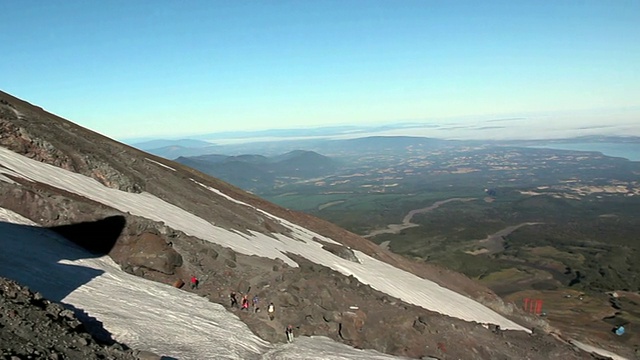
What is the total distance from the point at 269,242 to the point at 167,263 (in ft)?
52.3

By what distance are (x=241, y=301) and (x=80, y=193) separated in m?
15.1

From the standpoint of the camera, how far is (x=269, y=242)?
41500mm

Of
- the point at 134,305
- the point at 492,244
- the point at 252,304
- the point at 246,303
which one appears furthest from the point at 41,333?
the point at 492,244

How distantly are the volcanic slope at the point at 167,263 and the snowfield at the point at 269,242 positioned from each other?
0.20 metres

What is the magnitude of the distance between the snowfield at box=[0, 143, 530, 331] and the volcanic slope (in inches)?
7.8

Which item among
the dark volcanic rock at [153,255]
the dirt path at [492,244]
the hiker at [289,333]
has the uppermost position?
the dark volcanic rock at [153,255]

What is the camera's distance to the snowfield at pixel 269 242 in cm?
3303

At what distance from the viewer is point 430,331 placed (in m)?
29.4

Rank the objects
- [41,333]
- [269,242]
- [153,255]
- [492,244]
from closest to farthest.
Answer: [41,333] < [153,255] < [269,242] < [492,244]

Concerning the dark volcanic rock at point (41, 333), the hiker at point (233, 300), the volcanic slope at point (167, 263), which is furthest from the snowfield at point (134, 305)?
A: the dark volcanic rock at point (41, 333)

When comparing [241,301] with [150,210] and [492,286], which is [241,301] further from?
[492,286]

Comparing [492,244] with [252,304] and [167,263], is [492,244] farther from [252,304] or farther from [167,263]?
[167,263]

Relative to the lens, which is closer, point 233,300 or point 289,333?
point 289,333

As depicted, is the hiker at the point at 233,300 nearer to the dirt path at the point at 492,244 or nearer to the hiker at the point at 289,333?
the hiker at the point at 289,333
